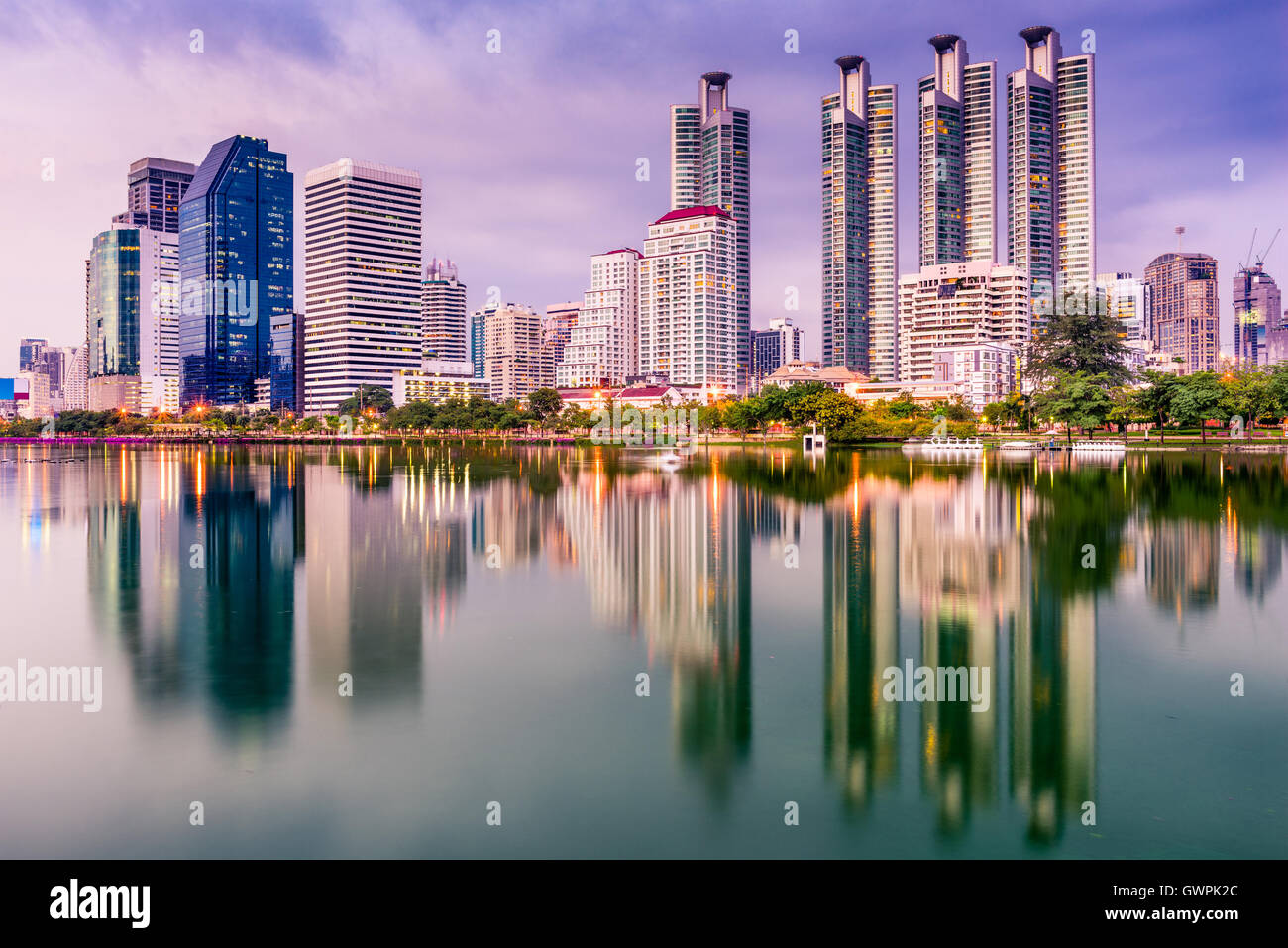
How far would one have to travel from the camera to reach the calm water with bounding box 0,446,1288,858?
359 inches

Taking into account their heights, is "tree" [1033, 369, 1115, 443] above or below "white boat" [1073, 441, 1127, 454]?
above

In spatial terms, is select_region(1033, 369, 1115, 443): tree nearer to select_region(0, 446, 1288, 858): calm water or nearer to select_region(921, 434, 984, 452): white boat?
select_region(921, 434, 984, 452): white boat

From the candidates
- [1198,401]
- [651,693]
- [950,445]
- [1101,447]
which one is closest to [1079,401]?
[1101,447]

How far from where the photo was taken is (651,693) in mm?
13078

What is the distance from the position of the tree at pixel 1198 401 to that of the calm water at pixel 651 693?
7335cm

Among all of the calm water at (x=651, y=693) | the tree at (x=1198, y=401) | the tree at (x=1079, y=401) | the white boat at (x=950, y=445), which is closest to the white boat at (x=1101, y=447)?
the tree at (x=1079, y=401)

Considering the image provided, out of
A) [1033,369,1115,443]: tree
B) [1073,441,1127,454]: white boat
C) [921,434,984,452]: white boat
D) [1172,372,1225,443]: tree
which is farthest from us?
[921,434,984,452]: white boat

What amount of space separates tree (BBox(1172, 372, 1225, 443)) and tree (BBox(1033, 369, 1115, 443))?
6785mm

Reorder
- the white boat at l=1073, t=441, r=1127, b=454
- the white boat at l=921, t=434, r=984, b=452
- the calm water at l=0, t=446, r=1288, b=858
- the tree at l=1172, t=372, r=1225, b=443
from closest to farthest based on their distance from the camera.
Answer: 1. the calm water at l=0, t=446, r=1288, b=858
2. the white boat at l=1073, t=441, r=1127, b=454
3. the tree at l=1172, t=372, r=1225, b=443
4. the white boat at l=921, t=434, r=984, b=452

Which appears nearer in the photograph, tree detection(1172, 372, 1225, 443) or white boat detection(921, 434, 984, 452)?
tree detection(1172, 372, 1225, 443)

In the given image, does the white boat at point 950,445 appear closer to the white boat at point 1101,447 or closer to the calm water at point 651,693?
the white boat at point 1101,447

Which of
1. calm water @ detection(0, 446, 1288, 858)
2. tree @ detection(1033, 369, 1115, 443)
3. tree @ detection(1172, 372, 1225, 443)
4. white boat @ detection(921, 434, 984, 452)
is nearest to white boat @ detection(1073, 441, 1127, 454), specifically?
tree @ detection(1033, 369, 1115, 443)

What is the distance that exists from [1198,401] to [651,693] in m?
99.5

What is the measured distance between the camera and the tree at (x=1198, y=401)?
92875 millimetres
